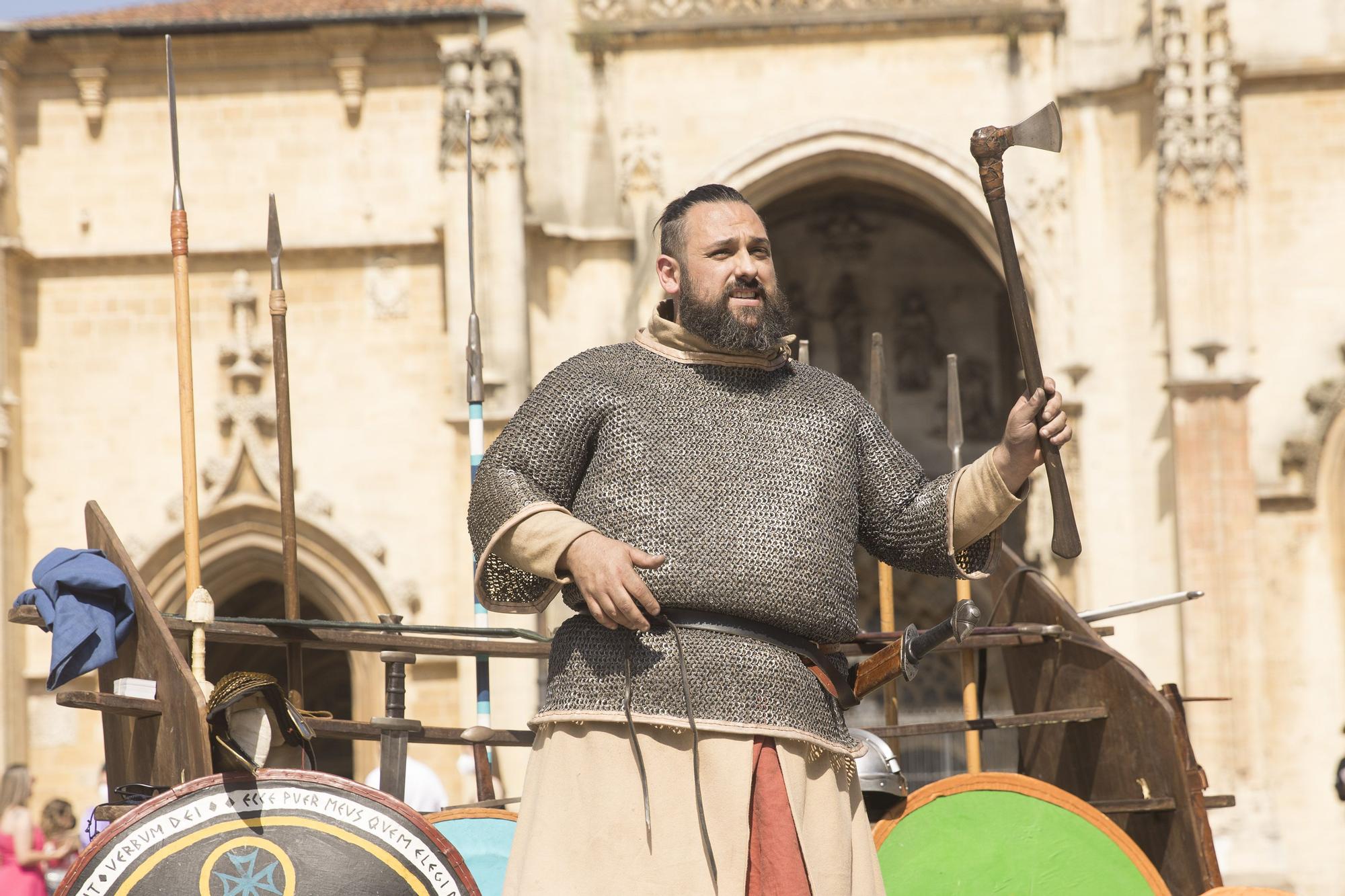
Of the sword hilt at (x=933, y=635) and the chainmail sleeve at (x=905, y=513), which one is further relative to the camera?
the chainmail sleeve at (x=905, y=513)

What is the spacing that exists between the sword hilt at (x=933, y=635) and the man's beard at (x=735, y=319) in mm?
553

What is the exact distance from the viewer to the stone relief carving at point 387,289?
43.7ft

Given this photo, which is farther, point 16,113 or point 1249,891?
point 16,113

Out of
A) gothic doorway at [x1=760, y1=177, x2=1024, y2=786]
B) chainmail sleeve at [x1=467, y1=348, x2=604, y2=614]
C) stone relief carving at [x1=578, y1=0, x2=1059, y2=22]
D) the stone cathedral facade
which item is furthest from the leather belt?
gothic doorway at [x1=760, y1=177, x2=1024, y2=786]

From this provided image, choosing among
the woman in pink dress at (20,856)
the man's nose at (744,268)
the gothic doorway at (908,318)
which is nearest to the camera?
the man's nose at (744,268)

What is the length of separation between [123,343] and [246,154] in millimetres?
1608

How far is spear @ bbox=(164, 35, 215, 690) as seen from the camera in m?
3.99

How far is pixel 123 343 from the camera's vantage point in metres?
13.4

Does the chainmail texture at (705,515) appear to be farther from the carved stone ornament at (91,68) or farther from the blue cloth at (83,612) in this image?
the carved stone ornament at (91,68)

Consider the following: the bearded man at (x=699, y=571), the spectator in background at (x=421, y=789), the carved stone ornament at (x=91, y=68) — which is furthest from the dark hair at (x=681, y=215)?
the carved stone ornament at (x=91, y=68)

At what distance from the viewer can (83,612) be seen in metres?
3.86

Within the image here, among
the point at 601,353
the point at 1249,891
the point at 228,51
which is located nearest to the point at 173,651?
the point at 601,353

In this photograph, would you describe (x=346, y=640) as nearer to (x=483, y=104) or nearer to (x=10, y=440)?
(x=483, y=104)

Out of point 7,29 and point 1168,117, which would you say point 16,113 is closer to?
point 7,29
